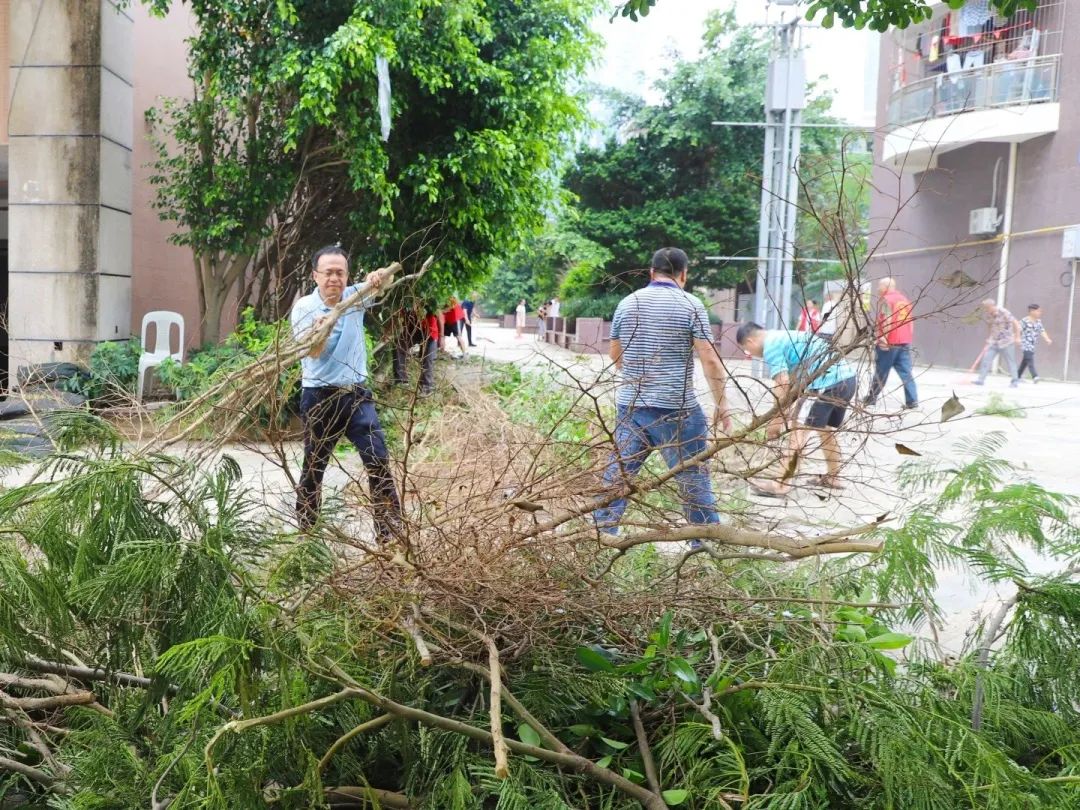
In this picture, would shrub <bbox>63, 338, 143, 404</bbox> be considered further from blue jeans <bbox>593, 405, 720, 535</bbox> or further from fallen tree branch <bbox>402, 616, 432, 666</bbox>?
fallen tree branch <bbox>402, 616, 432, 666</bbox>

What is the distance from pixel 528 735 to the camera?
1824 millimetres

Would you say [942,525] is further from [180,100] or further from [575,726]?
[180,100]

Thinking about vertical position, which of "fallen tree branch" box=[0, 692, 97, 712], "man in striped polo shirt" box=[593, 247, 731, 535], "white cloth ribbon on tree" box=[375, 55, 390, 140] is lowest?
"fallen tree branch" box=[0, 692, 97, 712]

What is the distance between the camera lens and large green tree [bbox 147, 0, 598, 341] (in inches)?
365

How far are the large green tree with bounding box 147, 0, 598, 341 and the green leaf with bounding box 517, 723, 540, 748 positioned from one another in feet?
25.0

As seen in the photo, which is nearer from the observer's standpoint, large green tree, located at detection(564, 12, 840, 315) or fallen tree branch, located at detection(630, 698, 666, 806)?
fallen tree branch, located at detection(630, 698, 666, 806)

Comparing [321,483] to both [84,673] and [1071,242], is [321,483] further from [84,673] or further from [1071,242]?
[1071,242]

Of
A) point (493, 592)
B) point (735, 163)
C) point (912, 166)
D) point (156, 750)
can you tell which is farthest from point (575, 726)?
point (735, 163)

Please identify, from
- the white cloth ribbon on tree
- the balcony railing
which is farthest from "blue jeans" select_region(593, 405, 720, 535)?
the balcony railing

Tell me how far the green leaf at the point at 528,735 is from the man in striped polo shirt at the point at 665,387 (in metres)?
0.48

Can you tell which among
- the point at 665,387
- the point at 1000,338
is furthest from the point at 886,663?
the point at 1000,338

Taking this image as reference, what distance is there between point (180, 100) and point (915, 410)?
11.4 metres

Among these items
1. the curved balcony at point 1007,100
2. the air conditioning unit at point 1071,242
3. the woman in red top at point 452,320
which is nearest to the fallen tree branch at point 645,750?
the woman in red top at point 452,320

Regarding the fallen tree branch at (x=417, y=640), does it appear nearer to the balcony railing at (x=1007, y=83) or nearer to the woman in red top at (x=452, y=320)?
the woman in red top at (x=452, y=320)
